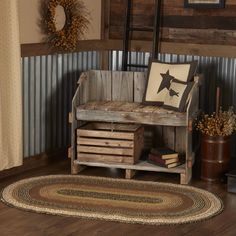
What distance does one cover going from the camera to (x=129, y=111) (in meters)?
5.30

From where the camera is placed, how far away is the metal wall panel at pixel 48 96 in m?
5.50

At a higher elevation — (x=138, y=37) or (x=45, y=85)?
(x=138, y=37)

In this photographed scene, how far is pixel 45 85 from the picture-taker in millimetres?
5680

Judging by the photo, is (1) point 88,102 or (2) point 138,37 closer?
(1) point 88,102

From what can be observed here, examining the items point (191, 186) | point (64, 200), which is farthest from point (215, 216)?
point (64, 200)

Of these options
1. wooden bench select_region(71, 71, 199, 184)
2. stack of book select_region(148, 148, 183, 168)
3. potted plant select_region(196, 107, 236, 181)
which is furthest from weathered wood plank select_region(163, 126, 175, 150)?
potted plant select_region(196, 107, 236, 181)

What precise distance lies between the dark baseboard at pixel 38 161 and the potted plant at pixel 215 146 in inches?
56.2

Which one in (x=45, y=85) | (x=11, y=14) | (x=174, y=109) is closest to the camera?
(x=11, y=14)

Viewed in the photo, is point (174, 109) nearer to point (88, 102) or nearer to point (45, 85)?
point (88, 102)

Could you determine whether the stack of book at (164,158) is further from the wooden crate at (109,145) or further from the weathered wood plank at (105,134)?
the weathered wood plank at (105,134)

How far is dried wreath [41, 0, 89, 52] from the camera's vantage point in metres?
5.53

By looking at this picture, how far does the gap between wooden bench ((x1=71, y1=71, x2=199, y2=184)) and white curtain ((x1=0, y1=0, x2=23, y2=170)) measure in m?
0.53

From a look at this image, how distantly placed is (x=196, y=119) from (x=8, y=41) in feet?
5.84

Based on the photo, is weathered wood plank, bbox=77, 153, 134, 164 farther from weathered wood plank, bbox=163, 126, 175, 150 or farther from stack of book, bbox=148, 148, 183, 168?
weathered wood plank, bbox=163, 126, 175, 150
